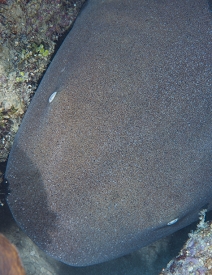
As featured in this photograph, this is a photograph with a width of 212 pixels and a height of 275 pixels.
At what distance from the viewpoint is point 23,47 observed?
3.20 m

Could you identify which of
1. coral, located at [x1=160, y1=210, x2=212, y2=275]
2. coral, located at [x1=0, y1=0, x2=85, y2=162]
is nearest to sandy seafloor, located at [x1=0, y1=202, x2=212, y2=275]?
coral, located at [x1=0, y1=0, x2=85, y2=162]

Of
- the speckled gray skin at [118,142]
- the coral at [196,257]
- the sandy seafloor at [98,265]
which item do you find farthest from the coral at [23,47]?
the coral at [196,257]

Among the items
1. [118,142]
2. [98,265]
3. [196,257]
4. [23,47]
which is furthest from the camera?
[98,265]

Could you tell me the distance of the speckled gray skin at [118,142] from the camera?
2.62m

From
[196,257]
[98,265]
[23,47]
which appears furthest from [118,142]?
[98,265]

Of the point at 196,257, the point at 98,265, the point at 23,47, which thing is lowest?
the point at 98,265

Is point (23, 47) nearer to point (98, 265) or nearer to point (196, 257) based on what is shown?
point (196, 257)

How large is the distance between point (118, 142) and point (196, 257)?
161 cm

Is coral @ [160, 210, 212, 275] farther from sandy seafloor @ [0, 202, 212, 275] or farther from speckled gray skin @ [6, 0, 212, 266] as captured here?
sandy seafloor @ [0, 202, 212, 275]

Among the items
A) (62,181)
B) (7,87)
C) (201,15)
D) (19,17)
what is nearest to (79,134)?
(62,181)

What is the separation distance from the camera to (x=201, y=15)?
10.3 ft

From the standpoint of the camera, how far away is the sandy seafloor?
13.7 feet

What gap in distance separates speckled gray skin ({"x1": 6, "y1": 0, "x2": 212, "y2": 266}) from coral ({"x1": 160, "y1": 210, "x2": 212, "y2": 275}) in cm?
31

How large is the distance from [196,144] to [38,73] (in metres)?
2.22
